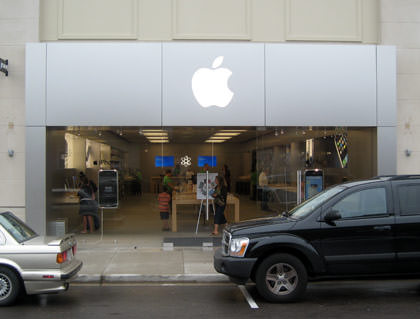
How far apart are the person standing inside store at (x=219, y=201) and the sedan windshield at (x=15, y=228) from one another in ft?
19.6

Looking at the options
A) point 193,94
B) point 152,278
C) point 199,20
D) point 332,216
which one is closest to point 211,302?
point 152,278

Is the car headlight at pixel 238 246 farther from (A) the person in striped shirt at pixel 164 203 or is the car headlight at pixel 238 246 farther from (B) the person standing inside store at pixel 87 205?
(B) the person standing inside store at pixel 87 205

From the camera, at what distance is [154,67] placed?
12.1 m

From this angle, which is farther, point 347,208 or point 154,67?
point 154,67

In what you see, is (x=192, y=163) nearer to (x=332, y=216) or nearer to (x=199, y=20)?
(x=199, y=20)

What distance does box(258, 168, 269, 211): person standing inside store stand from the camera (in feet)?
47.6

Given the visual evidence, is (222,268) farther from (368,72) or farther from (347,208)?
(368,72)

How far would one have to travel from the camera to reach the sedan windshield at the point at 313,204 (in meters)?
7.58

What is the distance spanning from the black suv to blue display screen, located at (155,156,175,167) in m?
6.80

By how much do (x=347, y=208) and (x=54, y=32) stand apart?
9.17 meters

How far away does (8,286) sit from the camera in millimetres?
6953

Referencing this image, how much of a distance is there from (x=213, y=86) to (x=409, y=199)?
621cm

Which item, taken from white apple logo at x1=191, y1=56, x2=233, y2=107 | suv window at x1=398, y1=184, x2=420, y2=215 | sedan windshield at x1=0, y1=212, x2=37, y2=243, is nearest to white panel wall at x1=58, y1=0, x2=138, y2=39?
white apple logo at x1=191, y1=56, x2=233, y2=107

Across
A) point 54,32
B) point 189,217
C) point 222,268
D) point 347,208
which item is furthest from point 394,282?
point 54,32
